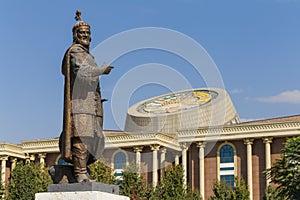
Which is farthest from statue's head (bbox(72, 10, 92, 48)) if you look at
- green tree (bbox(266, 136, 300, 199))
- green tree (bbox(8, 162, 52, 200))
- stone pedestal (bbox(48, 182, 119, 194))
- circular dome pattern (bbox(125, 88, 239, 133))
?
circular dome pattern (bbox(125, 88, 239, 133))

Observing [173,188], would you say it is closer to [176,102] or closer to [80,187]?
[176,102]

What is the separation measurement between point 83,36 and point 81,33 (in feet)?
0.25

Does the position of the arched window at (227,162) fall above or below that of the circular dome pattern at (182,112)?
below

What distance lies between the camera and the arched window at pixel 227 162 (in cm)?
7775

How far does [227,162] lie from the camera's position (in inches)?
3086

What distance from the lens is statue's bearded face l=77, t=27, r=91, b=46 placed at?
1251 cm

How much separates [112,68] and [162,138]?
213ft

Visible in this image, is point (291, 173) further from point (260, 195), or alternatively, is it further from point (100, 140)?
point (260, 195)

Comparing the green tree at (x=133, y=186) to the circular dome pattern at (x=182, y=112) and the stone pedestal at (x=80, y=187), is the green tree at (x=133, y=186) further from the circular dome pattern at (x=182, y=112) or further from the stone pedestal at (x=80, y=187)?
the stone pedestal at (x=80, y=187)

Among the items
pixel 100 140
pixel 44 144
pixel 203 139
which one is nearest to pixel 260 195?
pixel 203 139

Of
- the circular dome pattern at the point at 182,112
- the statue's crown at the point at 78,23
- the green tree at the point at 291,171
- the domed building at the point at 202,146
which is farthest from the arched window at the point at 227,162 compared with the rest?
the statue's crown at the point at 78,23

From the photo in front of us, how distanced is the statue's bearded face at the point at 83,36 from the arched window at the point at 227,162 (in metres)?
66.3

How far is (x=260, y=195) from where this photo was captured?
7594 centimetres

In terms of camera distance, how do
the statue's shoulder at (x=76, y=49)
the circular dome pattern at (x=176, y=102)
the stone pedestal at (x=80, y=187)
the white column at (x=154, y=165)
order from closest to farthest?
the stone pedestal at (x=80, y=187) < the statue's shoulder at (x=76, y=49) < the white column at (x=154, y=165) < the circular dome pattern at (x=176, y=102)
